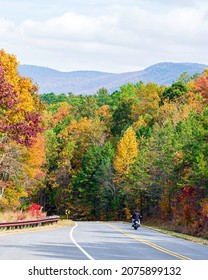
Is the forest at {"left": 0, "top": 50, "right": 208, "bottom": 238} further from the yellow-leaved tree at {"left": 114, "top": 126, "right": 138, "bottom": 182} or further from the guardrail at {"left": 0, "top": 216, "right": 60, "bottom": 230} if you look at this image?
the guardrail at {"left": 0, "top": 216, "right": 60, "bottom": 230}

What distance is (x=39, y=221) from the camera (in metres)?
46.8

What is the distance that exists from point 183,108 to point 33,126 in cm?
5094

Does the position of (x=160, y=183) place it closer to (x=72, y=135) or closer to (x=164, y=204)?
(x=164, y=204)

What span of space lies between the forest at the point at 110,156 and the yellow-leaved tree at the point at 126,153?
0.48 ft

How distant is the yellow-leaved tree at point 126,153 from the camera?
91.5 meters

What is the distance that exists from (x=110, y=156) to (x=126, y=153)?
1247cm

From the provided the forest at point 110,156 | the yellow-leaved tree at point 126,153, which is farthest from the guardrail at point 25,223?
the yellow-leaved tree at point 126,153

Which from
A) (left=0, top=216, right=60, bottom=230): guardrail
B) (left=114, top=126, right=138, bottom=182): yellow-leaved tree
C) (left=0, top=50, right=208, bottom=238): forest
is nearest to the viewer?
(left=0, top=216, right=60, bottom=230): guardrail

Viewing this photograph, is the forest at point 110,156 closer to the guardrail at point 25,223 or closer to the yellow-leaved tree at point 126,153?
the yellow-leaved tree at point 126,153

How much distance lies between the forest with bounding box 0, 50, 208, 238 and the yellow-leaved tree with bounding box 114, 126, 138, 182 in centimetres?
15

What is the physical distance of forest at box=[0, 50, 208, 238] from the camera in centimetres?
5039

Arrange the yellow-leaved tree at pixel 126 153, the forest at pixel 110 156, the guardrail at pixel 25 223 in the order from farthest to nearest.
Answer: the yellow-leaved tree at pixel 126 153, the forest at pixel 110 156, the guardrail at pixel 25 223

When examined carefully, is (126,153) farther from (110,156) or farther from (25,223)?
(25,223)

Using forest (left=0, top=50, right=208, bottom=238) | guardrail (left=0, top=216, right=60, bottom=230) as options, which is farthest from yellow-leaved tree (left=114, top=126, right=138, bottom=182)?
guardrail (left=0, top=216, right=60, bottom=230)
